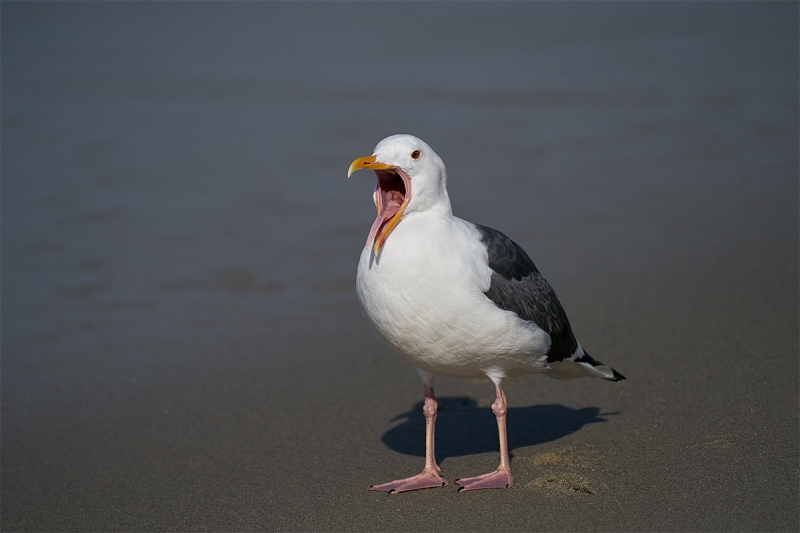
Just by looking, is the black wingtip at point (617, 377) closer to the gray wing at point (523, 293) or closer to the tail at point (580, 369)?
the tail at point (580, 369)

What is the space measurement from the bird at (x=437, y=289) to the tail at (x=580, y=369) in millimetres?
315

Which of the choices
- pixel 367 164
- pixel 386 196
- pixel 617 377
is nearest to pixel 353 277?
pixel 617 377

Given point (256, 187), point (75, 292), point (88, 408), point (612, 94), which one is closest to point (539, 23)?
point (612, 94)

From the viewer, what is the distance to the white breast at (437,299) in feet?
15.7

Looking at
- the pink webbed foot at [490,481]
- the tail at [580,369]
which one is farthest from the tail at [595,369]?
the pink webbed foot at [490,481]

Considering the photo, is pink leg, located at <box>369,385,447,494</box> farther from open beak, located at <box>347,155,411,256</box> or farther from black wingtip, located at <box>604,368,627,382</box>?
black wingtip, located at <box>604,368,627,382</box>

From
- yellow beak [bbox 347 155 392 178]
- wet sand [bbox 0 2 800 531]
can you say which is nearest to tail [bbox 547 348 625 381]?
→ wet sand [bbox 0 2 800 531]

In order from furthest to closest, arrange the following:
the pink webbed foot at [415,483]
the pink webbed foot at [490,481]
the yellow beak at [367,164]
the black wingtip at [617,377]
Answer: the black wingtip at [617,377]
the pink webbed foot at [415,483]
the pink webbed foot at [490,481]
the yellow beak at [367,164]

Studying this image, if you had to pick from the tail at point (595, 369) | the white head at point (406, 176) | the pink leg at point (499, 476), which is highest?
the white head at point (406, 176)

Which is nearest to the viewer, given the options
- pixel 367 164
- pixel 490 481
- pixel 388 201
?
pixel 367 164

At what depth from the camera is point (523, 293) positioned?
520 centimetres

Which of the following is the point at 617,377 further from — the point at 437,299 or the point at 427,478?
the point at 437,299

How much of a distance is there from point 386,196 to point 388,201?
1.3 inches

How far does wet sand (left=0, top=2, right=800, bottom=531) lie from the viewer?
5.10 meters
